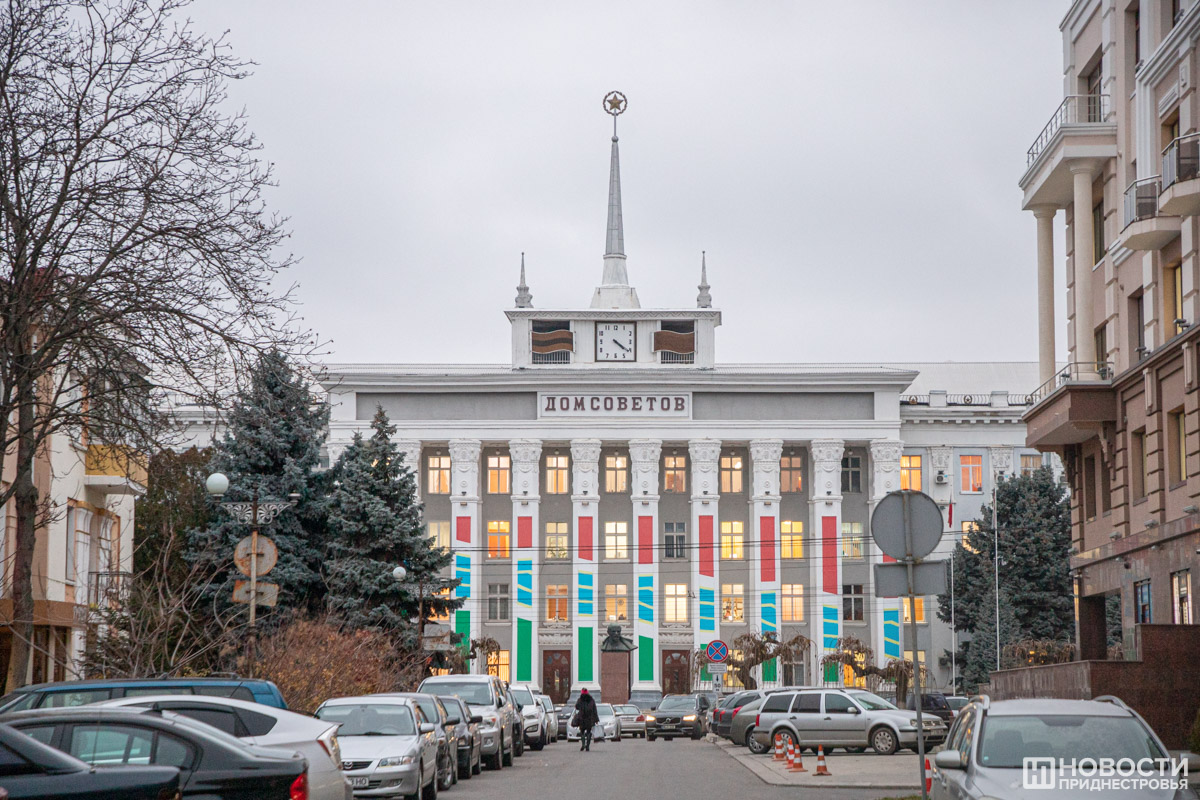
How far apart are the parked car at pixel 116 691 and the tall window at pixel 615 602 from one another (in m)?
65.3

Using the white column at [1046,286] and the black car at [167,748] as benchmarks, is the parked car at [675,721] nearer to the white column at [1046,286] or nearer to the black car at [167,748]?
the white column at [1046,286]

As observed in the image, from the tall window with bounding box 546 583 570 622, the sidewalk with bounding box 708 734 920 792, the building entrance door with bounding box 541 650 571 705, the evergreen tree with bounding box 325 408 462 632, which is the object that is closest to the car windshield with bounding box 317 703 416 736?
the sidewalk with bounding box 708 734 920 792

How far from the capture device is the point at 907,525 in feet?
49.4

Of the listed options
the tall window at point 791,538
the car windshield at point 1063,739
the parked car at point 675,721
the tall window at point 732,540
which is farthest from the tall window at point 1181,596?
the tall window at point 732,540

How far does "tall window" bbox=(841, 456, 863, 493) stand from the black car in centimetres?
7428

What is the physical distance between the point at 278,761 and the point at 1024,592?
203ft

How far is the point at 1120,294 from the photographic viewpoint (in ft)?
110

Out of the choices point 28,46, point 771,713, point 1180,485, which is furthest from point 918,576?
point 771,713

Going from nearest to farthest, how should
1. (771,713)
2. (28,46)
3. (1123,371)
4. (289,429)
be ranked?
(28,46) → (1123,371) → (771,713) → (289,429)

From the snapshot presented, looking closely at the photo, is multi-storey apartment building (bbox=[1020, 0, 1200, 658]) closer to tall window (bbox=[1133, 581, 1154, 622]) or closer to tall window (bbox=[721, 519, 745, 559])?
tall window (bbox=[1133, 581, 1154, 622])

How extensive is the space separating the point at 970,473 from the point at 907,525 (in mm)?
70458

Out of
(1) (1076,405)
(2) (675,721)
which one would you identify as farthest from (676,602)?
(1) (1076,405)

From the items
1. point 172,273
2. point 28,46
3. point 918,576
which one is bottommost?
point 918,576

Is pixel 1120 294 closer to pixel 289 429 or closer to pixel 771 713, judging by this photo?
pixel 771 713
